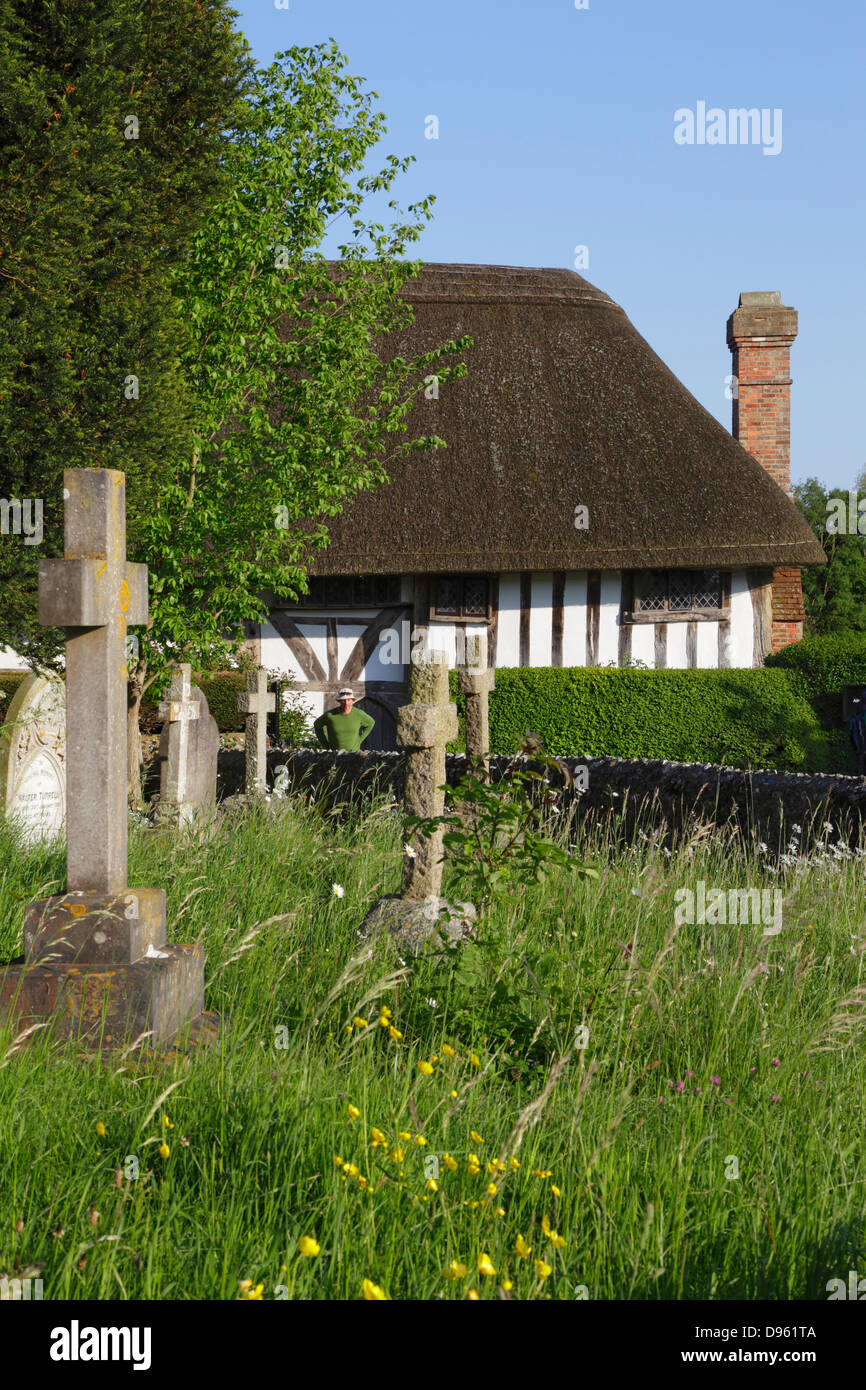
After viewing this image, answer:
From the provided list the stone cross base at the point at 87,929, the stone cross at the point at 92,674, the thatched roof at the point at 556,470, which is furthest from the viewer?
the thatched roof at the point at 556,470

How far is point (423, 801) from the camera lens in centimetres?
503

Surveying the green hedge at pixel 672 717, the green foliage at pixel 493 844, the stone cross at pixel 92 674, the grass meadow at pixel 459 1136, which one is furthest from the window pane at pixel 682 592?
the stone cross at pixel 92 674

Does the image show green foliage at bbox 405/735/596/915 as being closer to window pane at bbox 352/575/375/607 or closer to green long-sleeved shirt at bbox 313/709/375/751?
green long-sleeved shirt at bbox 313/709/375/751

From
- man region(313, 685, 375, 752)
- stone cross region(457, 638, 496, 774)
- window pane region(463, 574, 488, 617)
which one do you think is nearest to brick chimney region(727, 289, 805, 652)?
window pane region(463, 574, 488, 617)

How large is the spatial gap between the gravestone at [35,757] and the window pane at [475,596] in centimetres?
926

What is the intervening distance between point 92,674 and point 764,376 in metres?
16.7

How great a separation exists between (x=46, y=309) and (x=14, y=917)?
12.2 ft

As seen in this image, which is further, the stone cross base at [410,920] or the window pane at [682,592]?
the window pane at [682,592]

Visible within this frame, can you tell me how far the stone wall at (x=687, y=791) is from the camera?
7.91 m

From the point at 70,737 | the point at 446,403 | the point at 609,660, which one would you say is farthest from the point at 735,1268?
the point at 446,403

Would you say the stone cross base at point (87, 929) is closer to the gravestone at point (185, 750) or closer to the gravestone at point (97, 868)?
the gravestone at point (97, 868)

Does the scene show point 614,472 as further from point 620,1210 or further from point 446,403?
point 620,1210

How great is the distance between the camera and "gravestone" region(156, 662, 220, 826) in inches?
306

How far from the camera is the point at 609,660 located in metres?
15.2
